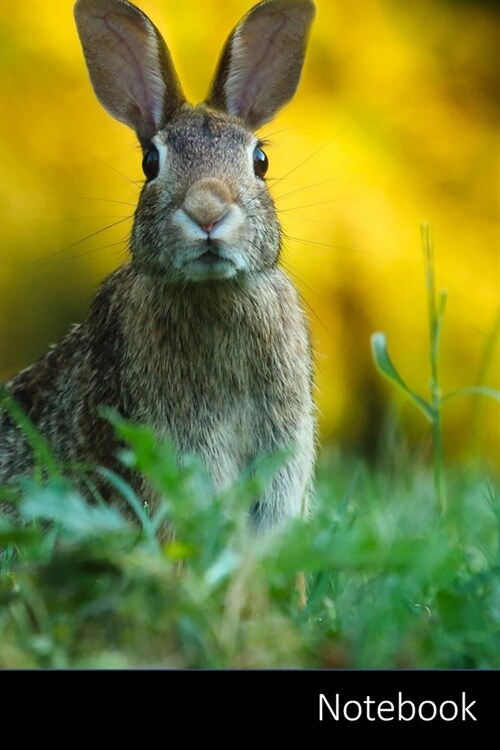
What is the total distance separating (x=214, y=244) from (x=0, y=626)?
1277mm

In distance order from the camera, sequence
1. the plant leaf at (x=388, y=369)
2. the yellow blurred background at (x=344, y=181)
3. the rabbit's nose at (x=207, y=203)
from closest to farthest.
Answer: the plant leaf at (x=388, y=369) → the rabbit's nose at (x=207, y=203) → the yellow blurred background at (x=344, y=181)

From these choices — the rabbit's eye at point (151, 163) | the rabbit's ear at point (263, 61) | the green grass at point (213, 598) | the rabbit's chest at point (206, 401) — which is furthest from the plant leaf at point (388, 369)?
the rabbit's ear at point (263, 61)

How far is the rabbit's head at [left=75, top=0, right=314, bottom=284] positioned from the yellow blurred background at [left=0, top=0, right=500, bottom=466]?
121cm

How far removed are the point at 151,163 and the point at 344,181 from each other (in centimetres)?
208

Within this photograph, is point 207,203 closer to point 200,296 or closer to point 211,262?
point 211,262

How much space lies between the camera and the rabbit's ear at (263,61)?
354cm

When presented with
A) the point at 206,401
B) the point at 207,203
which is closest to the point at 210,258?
the point at 207,203

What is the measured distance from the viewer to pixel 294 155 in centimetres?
509

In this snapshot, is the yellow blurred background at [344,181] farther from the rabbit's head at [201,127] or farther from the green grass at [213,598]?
the green grass at [213,598]

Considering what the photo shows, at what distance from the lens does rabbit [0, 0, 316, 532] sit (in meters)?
3.23

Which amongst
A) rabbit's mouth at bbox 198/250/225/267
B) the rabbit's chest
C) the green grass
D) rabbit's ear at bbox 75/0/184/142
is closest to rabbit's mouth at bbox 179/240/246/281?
rabbit's mouth at bbox 198/250/225/267

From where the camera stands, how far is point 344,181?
5.38 m
